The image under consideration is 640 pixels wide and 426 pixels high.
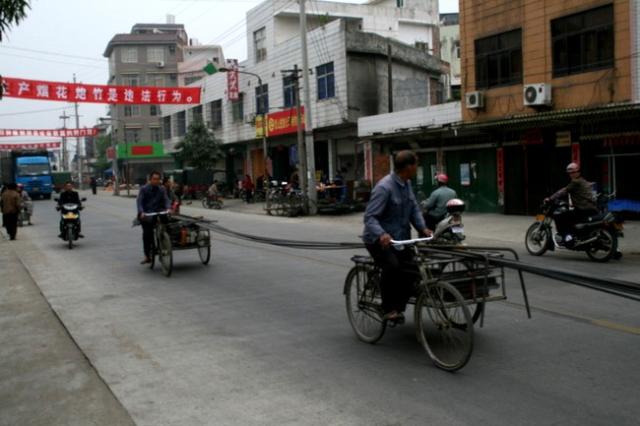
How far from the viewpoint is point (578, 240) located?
1210 cm

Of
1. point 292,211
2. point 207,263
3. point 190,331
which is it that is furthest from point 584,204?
point 292,211

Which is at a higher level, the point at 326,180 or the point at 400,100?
the point at 400,100

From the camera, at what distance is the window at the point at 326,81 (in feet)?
105

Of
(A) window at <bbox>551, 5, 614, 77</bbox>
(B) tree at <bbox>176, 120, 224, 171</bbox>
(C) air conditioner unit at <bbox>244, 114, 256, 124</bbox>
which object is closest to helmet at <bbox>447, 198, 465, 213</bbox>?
(A) window at <bbox>551, 5, 614, 77</bbox>

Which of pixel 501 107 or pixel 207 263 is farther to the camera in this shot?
pixel 501 107

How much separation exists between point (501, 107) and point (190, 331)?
1672 cm

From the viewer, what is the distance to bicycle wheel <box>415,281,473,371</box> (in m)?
5.30

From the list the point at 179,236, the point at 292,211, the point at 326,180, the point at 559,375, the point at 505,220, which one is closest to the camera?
the point at 559,375

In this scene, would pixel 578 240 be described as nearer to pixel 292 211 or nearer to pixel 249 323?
pixel 249 323

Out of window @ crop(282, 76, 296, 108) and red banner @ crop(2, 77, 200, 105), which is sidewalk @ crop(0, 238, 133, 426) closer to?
red banner @ crop(2, 77, 200, 105)

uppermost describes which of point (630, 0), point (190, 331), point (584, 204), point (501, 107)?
point (630, 0)

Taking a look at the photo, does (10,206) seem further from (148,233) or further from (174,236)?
(174,236)

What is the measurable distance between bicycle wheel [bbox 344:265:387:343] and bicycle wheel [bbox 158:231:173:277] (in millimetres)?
5379

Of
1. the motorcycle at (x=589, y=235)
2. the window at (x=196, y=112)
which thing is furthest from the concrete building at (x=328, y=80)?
the motorcycle at (x=589, y=235)
